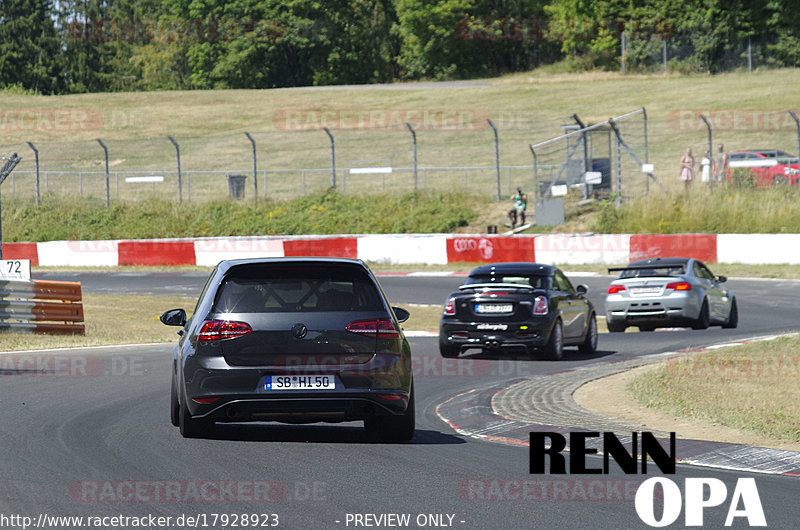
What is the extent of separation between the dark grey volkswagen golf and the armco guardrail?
426 inches

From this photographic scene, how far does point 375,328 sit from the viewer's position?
365 inches

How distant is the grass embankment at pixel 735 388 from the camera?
11.0 m

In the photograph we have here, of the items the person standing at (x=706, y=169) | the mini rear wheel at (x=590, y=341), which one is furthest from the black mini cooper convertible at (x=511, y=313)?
the person standing at (x=706, y=169)

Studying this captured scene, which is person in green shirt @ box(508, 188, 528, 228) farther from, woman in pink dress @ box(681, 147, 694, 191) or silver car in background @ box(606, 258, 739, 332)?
silver car in background @ box(606, 258, 739, 332)

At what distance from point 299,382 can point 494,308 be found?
8.61 m

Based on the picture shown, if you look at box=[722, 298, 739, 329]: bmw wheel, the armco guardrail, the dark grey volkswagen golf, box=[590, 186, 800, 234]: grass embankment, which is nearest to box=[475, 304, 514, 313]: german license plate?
box=[722, 298, 739, 329]: bmw wheel

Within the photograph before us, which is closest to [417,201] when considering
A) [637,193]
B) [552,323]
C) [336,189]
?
[336,189]

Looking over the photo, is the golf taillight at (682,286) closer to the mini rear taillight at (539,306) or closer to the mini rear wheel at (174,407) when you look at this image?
the mini rear taillight at (539,306)

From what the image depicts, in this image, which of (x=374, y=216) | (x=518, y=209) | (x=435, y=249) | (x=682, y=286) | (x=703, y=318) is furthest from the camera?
(x=374, y=216)

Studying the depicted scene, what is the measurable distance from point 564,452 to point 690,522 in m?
2.55

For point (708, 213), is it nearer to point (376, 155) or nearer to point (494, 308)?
point (494, 308)

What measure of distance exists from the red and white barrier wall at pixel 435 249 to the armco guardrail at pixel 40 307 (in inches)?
574

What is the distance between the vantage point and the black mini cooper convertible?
681 inches

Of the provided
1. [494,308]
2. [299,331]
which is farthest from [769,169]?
[299,331]
